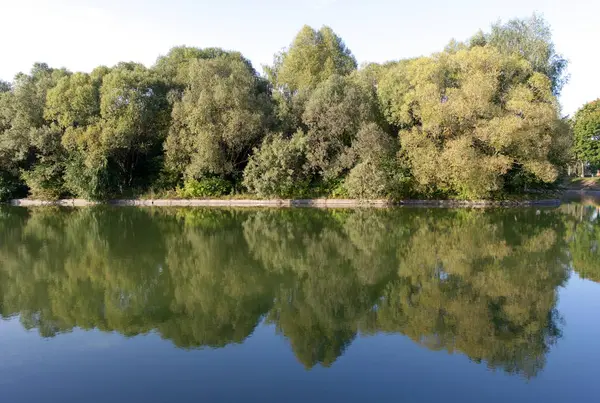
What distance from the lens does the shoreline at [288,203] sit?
27422 millimetres

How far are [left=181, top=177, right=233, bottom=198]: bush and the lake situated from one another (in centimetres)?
1486

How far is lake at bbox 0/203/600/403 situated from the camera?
19.5 ft

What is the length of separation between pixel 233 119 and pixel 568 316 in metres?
23.4

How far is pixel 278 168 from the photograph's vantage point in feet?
93.9

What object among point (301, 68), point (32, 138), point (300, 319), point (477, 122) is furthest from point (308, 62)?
point (300, 319)

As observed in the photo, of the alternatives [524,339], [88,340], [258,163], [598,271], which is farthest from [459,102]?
[88,340]

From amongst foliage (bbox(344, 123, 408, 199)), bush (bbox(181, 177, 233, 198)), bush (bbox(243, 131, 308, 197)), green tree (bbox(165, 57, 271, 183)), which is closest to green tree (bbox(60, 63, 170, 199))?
green tree (bbox(165, 57, 271, 183))

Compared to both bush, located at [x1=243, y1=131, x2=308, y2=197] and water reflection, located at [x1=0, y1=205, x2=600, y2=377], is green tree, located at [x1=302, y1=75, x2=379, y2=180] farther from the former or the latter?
water reflection, located at [x1=0, y1=205, x2=600, y2=377]

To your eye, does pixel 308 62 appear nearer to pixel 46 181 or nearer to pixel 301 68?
pixel 301 68

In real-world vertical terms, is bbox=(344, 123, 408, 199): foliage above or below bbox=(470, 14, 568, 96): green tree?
below

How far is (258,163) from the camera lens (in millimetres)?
29406

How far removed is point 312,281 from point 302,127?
21.7 metres

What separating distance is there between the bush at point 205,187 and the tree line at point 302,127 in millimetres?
74

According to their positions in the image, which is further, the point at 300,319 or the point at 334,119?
the point at 334,119
